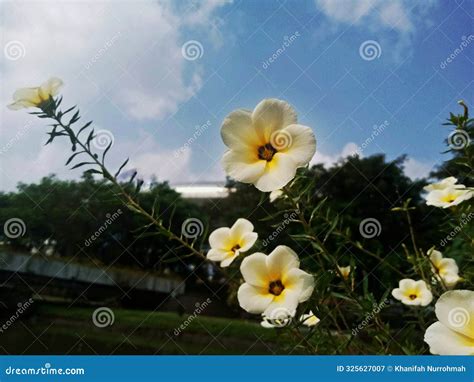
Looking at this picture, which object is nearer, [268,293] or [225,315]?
[268,293]

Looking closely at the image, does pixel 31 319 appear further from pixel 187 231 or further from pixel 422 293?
pixel 422 293

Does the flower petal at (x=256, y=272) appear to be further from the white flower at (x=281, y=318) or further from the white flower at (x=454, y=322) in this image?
the white flower at (x=454, y=322)

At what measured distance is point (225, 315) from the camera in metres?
5.98

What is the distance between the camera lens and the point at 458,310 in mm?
698

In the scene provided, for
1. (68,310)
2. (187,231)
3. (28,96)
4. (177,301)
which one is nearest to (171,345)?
(177,301)

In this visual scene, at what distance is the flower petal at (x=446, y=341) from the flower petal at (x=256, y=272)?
1.05 feet

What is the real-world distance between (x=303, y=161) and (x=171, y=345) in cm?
549

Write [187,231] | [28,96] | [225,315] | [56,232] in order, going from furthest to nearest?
[225,315], [56,232], [187,231], [28,96]

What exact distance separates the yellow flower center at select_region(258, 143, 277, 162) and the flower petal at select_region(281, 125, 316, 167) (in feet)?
0.13

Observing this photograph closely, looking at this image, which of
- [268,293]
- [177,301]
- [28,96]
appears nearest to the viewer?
[268,293]
